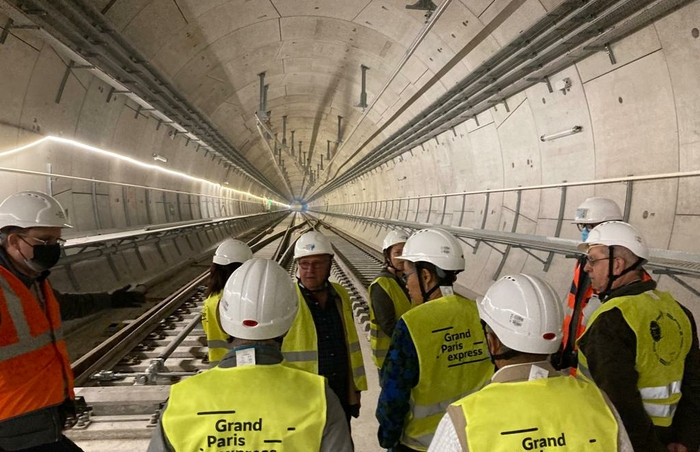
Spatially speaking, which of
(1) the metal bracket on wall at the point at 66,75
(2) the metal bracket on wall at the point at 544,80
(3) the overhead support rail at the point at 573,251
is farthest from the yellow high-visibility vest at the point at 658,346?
(1) the metal bracket on wall at the point at 66,75

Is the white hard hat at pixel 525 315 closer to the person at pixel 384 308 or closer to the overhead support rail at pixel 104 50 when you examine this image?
the person at pixel 384 308

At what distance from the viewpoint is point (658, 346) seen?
2340mm

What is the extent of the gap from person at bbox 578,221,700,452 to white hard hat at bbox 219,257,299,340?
5.28ft

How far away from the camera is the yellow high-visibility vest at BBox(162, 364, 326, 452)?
141 centimetres

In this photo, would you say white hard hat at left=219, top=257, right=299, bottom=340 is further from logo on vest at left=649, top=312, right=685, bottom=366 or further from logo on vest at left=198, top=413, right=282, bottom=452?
logo on vest at left=649, top=312, right=685, bottom=366

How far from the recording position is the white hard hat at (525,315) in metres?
1.72

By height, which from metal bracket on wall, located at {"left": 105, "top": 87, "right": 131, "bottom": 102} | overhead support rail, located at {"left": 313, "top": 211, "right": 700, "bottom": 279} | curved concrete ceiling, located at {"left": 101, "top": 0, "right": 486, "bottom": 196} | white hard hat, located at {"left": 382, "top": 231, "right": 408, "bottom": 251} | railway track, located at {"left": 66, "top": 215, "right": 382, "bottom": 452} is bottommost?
railway track, located at {"left": 66, "top": 215, "right": 382, "bottom": 452}

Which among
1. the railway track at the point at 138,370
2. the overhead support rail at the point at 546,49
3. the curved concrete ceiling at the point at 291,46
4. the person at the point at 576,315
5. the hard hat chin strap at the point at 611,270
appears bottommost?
the railway track at the point at 138,370

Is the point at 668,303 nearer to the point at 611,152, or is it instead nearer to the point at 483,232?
the point at 611,152

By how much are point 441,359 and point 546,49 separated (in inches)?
212

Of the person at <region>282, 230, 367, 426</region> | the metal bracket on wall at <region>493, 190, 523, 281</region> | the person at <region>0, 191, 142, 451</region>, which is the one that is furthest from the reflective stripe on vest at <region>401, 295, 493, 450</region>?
the metal bracket on wall at <region>493, 190, 523, 281</region>

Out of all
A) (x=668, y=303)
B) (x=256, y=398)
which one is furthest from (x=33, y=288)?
A: (x=668, y=303)

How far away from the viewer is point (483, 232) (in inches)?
331

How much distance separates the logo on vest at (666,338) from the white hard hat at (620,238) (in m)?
0.47
